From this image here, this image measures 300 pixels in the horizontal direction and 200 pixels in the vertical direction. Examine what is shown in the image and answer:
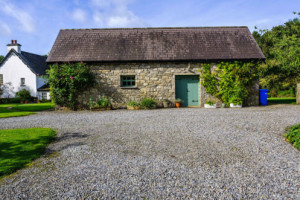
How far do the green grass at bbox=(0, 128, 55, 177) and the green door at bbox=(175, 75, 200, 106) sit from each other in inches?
360

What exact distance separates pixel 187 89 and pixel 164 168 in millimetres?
10732

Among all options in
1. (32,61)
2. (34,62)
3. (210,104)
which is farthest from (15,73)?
(210,104)

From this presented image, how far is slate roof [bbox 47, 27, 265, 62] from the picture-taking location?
45.3 feet

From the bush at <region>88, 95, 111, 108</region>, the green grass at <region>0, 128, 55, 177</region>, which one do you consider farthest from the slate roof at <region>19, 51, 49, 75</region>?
the green grass at <region>0, 128, 55, 177</region>

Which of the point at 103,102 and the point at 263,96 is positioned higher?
the point at 263,96

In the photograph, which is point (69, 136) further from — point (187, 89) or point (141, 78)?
point (187, 89)

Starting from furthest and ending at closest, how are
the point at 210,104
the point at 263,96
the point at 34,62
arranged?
1. the point at 34,62
2. the point at 263,96
3. the point at 210,104

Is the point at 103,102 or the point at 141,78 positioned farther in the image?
the point at 141,78

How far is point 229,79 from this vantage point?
529 inches

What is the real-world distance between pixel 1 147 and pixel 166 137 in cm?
414

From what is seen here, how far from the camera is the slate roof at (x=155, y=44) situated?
45.3ft

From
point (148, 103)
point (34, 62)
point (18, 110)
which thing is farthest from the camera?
point (34, 62)

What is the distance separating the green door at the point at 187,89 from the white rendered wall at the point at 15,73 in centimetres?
2105

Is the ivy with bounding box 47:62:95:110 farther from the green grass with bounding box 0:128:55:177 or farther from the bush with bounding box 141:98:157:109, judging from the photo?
the green grass with bounding box 0:128:55:177
